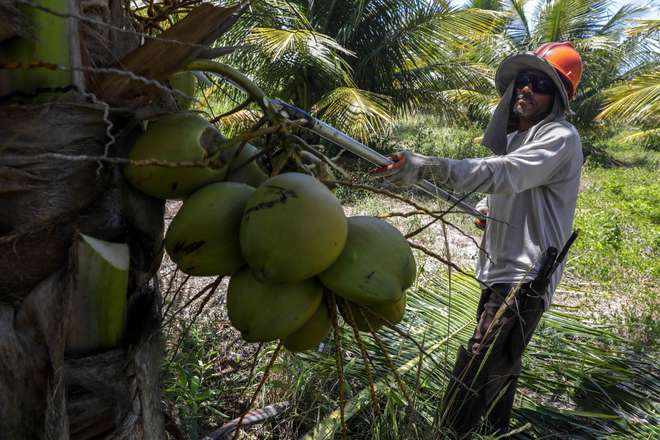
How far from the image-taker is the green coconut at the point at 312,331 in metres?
0.78

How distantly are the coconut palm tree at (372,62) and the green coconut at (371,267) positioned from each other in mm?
7191

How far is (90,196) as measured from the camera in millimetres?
703

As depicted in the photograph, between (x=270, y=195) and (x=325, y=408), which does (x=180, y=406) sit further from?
(x=270, y=195)

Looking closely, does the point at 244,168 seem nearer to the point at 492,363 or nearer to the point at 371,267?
the point at 371,267

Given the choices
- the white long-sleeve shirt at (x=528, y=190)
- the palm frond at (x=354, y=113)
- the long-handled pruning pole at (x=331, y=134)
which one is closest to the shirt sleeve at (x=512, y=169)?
the white long-sleeve shirt at (x=528, y=190)

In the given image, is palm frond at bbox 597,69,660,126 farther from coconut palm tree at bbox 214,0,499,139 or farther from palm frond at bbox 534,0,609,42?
palm frond at bbox 534,0,609,42

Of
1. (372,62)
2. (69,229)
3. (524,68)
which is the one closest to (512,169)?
(524,68)

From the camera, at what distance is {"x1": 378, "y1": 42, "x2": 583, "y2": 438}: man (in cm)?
204

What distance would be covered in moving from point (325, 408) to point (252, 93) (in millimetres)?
1730

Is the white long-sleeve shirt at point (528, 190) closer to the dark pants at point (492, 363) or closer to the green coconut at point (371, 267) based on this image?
the dark pants at point (492, 363)

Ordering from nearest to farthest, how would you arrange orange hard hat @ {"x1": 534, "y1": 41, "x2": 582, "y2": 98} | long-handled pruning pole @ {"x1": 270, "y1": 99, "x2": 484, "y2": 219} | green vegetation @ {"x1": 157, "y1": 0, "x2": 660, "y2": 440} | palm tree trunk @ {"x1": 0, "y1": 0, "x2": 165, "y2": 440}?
palm tree trunk @ {"x1": 0, "y1": 0, "x2": 165, "y2": 440} < long-handled pruning pole @ {"x1": 270, "y1": 99, "x2": 484, "y2": 219} < green vegetation @ {"x1": 157, "y1": 0, "x2": 660, "y2": 440} < orange hard hat @ {"x1": 534, "y1": 41, "x2": 582, "y2": 98}

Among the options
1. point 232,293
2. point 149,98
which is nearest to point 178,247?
point 232,293

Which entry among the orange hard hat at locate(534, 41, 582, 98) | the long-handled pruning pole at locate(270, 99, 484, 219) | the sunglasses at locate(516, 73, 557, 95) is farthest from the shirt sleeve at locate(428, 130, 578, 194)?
the orange hard hat at locate(534, 41, 582, 98)

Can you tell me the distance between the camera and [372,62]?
10008 mm
